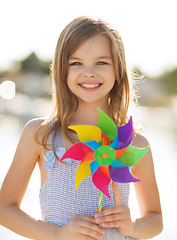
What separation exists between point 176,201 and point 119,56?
320 cm

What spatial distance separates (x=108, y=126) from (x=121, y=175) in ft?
0.69

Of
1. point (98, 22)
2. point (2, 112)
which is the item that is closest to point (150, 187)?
point (98, 22)

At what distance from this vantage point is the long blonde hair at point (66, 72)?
7.13ft

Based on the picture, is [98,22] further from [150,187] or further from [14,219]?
[14,219]

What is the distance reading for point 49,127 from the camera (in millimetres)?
2227

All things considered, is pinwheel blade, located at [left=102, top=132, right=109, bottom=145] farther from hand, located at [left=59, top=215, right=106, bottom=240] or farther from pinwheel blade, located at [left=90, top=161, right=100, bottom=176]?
hand, located at [left=59, top=215, right=106, bottom=240]

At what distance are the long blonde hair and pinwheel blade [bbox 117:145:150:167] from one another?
1.35ft

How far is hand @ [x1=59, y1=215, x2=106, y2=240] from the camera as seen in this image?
6.29 feet

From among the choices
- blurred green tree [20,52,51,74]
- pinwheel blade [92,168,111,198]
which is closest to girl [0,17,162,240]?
pinwheel blade [92,168,111,198]

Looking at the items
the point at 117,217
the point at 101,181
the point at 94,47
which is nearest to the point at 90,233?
the point at 117,217

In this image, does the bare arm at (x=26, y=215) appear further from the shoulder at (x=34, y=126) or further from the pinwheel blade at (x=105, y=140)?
the pinwheel blade at (x=105, y=140)

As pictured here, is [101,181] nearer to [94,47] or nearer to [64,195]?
[64,195]

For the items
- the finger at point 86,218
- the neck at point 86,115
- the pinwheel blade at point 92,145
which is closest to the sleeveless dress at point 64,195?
the finger at point 86,218

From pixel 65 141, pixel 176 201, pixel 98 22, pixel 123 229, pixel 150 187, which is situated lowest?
pixel 176 201
